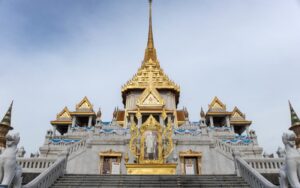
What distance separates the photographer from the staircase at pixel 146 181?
10.2 meters

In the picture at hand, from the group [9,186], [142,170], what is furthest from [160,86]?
[9,186]

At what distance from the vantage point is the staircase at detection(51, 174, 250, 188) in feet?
33.5

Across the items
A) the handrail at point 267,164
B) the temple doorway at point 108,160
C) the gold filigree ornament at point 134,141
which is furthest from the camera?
the temple doorway at point 108,160

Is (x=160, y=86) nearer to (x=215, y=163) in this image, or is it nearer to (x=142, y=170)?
(x=215, y=163)

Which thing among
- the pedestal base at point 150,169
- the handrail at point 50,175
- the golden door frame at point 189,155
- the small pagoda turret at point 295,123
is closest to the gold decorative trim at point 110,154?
the pedestal base at point 150,169

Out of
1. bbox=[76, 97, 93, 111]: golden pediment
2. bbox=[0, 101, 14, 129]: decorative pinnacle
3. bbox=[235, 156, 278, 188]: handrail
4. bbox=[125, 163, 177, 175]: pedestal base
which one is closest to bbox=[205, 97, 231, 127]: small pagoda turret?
bbox=[76, 97, 93, 111]: golden pediment

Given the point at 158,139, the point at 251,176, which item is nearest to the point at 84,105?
the point at 158,139

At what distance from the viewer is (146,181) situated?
1071 cm

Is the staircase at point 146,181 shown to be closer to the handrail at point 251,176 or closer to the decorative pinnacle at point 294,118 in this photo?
the handrail at point 251,176

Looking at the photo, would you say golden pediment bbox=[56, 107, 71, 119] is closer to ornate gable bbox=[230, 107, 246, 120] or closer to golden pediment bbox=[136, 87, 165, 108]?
golden pediment bbox=[136, 87, 165, 108]

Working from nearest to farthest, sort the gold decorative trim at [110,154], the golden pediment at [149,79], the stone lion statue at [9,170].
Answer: the stone lion statue at [9,170] → the gold decorative trim at [110,154] → the golden pediment at [149,79]

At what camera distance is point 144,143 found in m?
16.8

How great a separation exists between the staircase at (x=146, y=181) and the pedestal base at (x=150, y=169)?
4367mm

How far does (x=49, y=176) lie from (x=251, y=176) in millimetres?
7825
